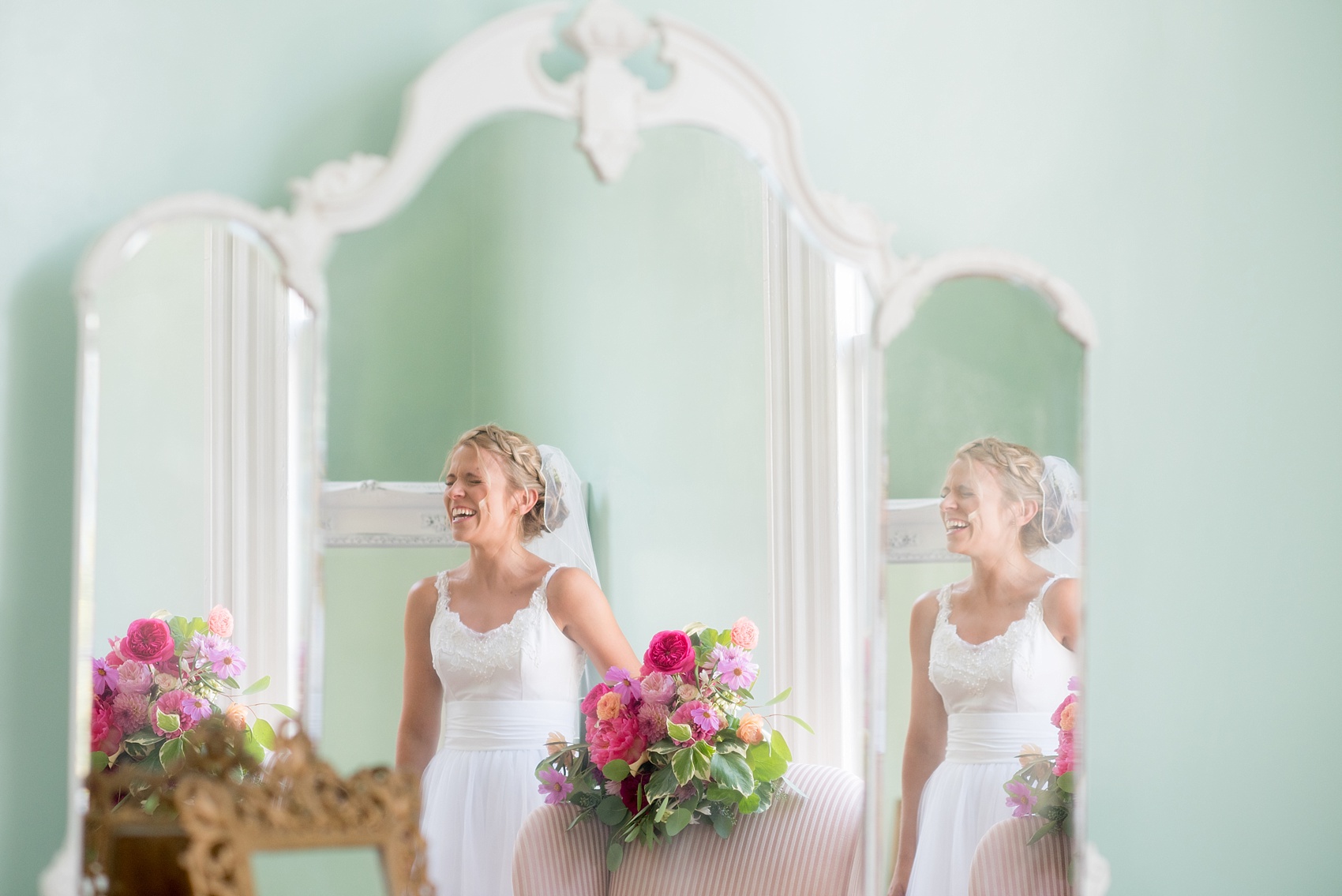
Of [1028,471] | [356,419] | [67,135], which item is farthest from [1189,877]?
[67,135]

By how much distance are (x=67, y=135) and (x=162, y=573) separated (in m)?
0.48

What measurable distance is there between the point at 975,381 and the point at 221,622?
2.95 ft

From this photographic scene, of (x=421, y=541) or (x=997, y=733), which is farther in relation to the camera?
(x=997, y=733)

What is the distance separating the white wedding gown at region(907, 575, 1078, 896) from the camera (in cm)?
138

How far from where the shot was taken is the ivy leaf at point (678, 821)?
1.31 metres

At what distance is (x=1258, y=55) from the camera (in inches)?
62.7

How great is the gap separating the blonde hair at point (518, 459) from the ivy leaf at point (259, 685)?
0.28 m

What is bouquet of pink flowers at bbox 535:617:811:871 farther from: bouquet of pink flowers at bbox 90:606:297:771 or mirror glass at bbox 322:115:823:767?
bouquet of pink flowers at bbox 90:606:297:771

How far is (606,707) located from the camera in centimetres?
129

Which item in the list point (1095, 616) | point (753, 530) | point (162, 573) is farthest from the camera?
point (1095, 616)

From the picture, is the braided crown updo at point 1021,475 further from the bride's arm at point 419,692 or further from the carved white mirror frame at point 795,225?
the bride's arm at point 419,692

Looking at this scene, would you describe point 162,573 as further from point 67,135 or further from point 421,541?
point 67,135

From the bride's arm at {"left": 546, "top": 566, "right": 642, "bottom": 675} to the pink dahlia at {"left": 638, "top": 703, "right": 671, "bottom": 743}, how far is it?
0.19 feet

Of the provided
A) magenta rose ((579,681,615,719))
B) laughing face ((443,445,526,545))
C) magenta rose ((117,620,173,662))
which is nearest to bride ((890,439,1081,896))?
magenta rose ((579,681,615,719))
